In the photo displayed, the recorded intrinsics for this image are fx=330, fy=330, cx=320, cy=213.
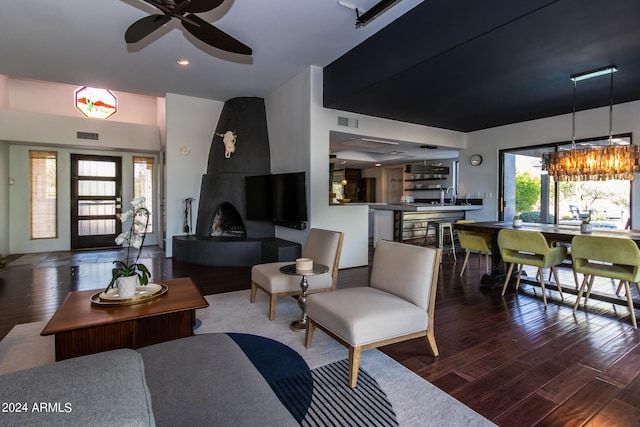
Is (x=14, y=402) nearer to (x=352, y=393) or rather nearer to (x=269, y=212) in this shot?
(x=352, y=393)

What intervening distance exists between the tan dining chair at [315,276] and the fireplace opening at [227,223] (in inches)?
123

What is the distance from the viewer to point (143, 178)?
26.3ft

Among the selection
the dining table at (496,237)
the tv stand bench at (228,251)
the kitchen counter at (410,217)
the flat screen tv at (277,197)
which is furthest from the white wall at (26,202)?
the dining table at (496,237)

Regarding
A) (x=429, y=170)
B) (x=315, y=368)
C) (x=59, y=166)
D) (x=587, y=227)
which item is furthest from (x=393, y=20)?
(x=59, y=166)

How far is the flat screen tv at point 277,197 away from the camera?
5168 mm

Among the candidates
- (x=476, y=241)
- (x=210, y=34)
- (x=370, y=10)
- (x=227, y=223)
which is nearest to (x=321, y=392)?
(x=210, y=34)

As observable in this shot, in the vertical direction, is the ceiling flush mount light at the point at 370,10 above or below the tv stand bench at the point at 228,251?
above

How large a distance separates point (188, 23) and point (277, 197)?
3.11 metres

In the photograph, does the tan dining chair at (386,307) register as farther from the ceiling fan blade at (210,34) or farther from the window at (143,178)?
the window at (143,178)

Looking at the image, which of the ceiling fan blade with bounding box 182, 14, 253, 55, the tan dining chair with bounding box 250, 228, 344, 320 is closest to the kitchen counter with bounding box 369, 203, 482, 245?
the tan dining chair with bounding box 250, 228, 344, 320

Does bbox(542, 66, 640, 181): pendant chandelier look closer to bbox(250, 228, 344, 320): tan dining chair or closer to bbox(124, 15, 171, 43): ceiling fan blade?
bbox(250, 228, 344, 320): tan dining chair

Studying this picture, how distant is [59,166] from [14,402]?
8.12 metres

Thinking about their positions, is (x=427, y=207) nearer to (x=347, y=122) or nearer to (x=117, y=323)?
(x=347, y=122)

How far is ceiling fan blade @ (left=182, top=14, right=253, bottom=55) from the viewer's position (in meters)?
2.77
